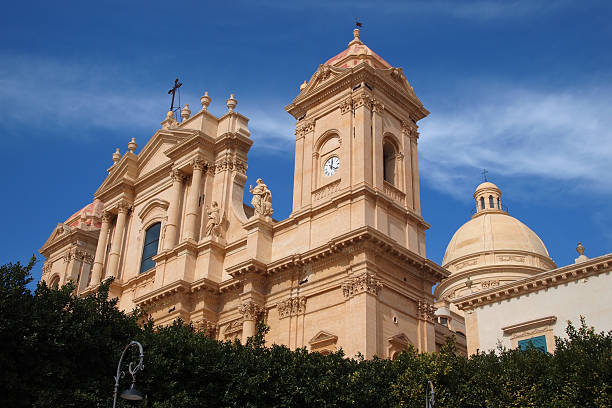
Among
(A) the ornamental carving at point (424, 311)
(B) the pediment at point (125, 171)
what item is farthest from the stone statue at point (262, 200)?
(B) the pediment at point (125, 171)

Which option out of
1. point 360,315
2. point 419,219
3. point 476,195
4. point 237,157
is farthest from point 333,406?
point 476,195

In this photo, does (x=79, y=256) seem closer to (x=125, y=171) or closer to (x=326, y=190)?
(x=125, y=171)

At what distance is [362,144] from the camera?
3008 cm

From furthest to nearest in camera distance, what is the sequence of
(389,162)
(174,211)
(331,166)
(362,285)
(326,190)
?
(174,211)
(389,162)
(331,166)
(326,190)
(362,285)

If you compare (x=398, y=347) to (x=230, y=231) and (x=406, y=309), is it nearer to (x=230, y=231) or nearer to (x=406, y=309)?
(x=406, y=309)

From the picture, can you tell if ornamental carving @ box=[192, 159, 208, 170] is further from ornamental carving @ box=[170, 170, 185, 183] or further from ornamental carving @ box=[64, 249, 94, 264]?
ornamental carving @ box=[64, 249, 94, 264]

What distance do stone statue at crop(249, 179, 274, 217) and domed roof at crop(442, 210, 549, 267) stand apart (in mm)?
27479

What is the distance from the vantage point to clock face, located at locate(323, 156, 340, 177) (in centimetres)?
3121

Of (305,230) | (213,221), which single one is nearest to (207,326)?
(213,221)

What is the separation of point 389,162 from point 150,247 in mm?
12942

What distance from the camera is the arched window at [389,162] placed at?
105 ft

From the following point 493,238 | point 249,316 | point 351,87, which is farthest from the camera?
point 493,238

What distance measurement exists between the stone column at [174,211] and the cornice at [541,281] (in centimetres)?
1421

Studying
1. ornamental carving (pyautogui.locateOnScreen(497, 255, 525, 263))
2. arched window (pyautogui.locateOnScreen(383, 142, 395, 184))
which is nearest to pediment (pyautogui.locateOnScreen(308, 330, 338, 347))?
arched window (pyautogui.locateOnScreen(383, 142, 395, 184))
